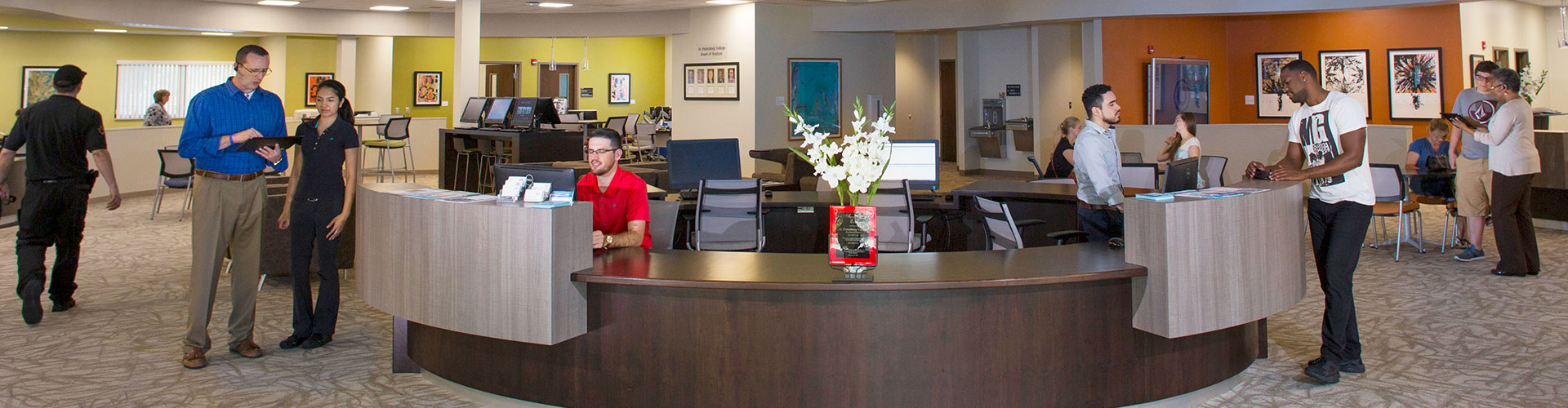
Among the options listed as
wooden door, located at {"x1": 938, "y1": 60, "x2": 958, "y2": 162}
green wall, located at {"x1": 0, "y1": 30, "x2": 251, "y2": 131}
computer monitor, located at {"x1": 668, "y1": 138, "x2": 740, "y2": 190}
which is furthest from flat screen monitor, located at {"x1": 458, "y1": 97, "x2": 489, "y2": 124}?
green wall, located at {"x1": 0, "y1": 30, "x2": 251, "y2": 131}

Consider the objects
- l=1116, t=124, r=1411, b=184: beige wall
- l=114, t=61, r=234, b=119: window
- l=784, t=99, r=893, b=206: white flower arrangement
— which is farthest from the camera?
l=114, t=61, r=234, b=119: window

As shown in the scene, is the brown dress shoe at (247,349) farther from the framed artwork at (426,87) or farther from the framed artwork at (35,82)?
the framed artwork at (35,82)

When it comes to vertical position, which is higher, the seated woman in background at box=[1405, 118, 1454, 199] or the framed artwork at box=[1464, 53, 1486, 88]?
the framed artwork at box=[1464, 53, 1486, 88]

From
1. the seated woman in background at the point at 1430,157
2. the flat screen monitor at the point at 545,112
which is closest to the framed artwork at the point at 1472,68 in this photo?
the seated woman in background at the point at 1430,157

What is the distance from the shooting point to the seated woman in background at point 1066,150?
805 centimetres

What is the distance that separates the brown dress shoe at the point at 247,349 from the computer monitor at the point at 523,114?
255 inches

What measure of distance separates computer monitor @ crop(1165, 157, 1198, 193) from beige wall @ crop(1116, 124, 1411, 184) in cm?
689

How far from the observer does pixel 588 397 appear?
3.74 metres

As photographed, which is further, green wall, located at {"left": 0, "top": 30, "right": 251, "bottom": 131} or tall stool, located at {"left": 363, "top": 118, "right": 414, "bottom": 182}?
green wall, located at {"left": 0, "top": 30, "right": 251, "bottom": 131}

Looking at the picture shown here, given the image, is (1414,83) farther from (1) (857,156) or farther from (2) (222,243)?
(2) (222,243)

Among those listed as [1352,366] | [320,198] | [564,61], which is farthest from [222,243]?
[564,61]

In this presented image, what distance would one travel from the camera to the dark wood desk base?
351cm

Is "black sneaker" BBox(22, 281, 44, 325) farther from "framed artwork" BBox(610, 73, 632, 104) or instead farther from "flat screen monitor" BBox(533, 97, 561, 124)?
"framed artwork" BBox(610, 73, 632, 104)

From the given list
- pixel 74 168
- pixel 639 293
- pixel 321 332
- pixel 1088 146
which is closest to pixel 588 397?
pixel 639 293
